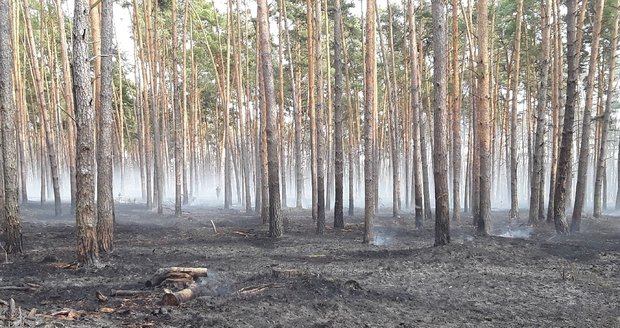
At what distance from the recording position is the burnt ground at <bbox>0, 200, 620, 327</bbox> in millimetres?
4766

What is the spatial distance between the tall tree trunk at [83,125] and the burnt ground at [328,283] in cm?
74

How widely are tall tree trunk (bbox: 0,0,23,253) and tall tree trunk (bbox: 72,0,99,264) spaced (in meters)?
1.76

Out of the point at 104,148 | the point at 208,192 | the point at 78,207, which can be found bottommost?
the point at 208,192

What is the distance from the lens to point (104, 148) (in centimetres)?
830

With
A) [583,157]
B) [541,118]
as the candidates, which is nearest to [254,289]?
[583,157]

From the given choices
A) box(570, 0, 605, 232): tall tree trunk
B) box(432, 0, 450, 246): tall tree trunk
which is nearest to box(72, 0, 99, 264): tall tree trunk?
box(432, 0, 450, 246): tall tree trunk

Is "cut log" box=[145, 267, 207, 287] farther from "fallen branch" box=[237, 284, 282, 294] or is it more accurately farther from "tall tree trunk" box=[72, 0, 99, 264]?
"tall tree trunk" box=[72, 0, 99, 264]

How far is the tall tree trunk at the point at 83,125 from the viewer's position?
665 cm

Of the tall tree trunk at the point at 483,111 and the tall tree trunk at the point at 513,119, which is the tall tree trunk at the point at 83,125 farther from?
the tall tree trunk at the point at 513,119

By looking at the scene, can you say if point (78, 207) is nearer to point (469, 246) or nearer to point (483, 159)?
point (469, 246)

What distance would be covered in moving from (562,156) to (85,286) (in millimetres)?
10925

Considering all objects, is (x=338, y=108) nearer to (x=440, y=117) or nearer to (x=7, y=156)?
(x=440, y=117)

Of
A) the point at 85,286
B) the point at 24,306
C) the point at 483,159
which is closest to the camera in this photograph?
the point at 24,306

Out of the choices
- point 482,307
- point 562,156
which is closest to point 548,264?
point 482,307
